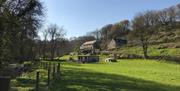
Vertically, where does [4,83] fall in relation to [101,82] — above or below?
above

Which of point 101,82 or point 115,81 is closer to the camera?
point 101,82

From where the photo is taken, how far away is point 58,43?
143750 millimetres

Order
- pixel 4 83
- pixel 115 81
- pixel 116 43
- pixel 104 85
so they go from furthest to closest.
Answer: pixel 116 43 < pixel 115 81 < pixel 104 85 < pixel 4 83

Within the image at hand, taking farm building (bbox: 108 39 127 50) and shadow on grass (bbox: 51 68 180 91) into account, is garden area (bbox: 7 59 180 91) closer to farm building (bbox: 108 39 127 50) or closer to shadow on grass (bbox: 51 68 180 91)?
shadow on grass (bbox: 51 68 180 91)

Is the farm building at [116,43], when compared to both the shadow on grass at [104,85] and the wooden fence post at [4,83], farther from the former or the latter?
the wooden fence post at [4,83]

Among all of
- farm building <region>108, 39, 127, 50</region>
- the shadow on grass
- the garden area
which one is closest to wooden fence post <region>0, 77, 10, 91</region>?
the garden area

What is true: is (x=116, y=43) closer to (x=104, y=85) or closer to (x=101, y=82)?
(x=101, y=82)

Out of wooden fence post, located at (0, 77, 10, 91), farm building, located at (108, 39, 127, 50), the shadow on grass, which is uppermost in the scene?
farm building, located at (108, 39, 127, 50)

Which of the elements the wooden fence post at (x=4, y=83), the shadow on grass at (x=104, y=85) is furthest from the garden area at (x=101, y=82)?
the wooden fence post at (x=4, y=83)

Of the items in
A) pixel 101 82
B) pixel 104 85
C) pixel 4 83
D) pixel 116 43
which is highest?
pixel 116 43

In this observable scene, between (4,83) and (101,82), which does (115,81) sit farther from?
(4,83)

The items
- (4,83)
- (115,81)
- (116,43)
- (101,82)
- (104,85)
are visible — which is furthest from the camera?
(116,43)

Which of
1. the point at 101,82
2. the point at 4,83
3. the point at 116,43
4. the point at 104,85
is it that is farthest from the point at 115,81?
the point at 116,43

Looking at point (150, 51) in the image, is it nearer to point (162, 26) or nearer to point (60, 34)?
point (60, 34)
